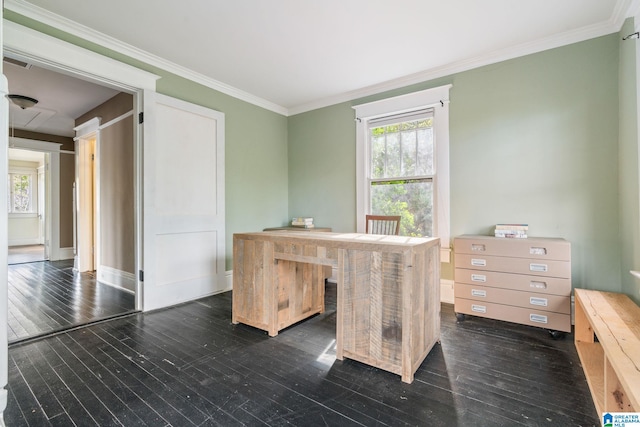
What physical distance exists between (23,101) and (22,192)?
6.45 meters

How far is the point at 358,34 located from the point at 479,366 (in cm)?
285

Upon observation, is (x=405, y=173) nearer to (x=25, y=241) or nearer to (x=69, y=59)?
(x=69, y=59)

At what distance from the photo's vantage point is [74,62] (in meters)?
2.51

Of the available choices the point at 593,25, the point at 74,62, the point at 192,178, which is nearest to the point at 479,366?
the point at 593,25

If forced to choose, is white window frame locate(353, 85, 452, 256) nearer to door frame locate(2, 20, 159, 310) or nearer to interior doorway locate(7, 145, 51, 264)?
door frame locate(2, 20, 159, 310)

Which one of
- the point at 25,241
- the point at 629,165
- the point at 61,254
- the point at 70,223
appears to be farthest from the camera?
the point at 25,241

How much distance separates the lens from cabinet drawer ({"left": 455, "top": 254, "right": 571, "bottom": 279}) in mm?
2361

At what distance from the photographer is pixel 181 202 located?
10.8 feet

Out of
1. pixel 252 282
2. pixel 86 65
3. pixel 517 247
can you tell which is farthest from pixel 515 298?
pixel 86 65

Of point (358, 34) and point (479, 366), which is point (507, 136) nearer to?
point (358, 34)

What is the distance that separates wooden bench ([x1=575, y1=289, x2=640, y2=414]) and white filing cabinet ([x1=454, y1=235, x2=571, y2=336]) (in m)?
0.18

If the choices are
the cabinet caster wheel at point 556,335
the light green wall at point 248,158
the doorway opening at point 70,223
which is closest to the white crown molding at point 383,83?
the light green wall at point 248,158

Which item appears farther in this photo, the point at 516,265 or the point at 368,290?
the point at 516,265

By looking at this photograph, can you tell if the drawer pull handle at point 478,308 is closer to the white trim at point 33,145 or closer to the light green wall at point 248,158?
the light green wall at point 248,158
